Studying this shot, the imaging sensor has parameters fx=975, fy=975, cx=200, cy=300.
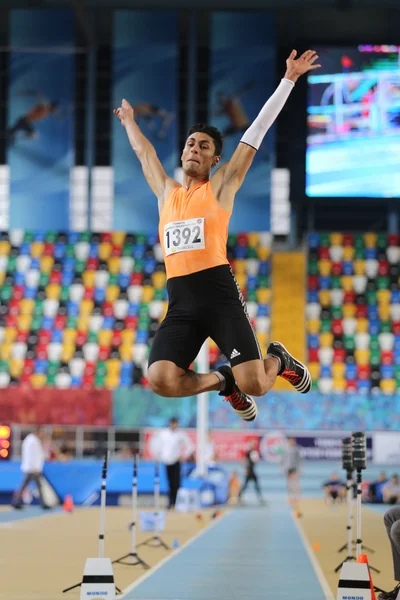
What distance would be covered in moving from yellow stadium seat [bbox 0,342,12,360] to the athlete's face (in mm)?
23138

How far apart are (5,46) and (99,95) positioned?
3.62 meters

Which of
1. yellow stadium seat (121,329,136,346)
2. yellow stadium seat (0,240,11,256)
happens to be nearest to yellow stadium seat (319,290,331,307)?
yellow stadium seat (121,329,136,346)

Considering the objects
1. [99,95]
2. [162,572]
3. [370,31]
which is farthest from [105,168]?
[162,572]

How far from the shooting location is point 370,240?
99.8 feet

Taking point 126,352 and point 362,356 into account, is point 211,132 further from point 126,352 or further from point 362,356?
point 362,356

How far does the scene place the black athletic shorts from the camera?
246 inches

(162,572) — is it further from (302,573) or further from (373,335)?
(373,335)

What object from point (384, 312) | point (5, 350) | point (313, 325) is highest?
point (384, 312)

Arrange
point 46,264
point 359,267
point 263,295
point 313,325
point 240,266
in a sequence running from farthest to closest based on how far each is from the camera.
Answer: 1. point 46,264
2. point 359,267
3. point 240,266
4. point 263,295
5. point 313,325

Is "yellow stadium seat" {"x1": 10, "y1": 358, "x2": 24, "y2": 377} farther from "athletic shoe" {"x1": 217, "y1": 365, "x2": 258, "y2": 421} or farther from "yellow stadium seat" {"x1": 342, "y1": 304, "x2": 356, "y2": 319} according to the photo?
"athletic shoe" {"x1": 217, "y1": 365, "x2": 258, "y2": 421}

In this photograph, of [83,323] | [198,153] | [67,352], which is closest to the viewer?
[198,153]

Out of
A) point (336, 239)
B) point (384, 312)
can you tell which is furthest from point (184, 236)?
point (336, 239)

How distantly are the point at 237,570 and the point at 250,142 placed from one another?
15.7 feet

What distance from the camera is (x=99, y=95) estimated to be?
114 feet
